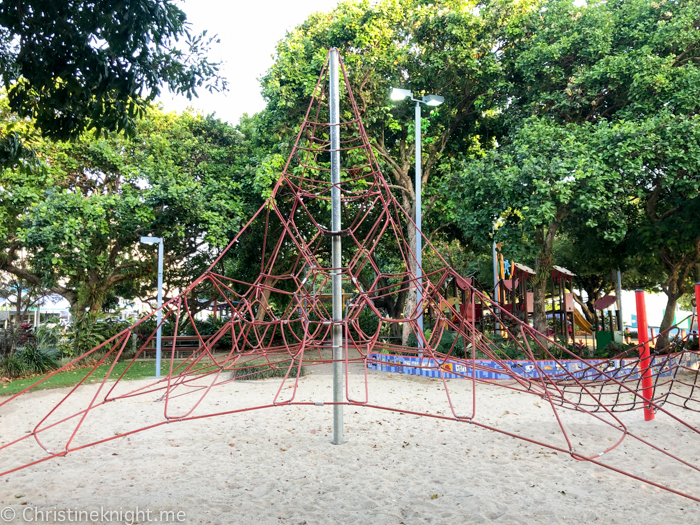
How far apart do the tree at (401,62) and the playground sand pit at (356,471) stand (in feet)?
20.3

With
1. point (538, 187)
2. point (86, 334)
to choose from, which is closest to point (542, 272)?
point (538, 187)

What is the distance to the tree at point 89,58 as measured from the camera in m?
4.23

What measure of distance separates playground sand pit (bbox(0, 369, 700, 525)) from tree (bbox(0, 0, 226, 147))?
10.9ft

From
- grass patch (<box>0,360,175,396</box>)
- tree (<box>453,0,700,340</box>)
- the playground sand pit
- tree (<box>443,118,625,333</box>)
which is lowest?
grass patch (<box>0,360,175,396</box>)

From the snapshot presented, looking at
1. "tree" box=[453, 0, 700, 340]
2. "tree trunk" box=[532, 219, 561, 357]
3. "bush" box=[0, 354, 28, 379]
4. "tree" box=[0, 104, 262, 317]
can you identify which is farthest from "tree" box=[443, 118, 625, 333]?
"bush" box=[0, 354, 28, 379]

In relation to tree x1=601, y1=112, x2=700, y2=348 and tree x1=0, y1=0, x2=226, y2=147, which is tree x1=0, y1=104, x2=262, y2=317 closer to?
tree x1=0, y1=0, x2=226, y2=147

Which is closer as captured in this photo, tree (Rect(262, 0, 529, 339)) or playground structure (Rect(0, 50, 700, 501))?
playground structure (Rect(0, 50, 700, 501))

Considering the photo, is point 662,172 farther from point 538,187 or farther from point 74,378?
point 74,378

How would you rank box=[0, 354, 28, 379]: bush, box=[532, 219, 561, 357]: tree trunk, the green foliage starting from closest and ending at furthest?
box=[0, 354, 28, 379]: bush → box=[532, 219, 561, 357]: tree trunk → the green foliage

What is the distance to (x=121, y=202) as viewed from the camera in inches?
463

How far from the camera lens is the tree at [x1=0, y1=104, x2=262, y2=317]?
11.2m

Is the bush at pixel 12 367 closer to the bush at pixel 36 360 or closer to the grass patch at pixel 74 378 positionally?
the bush at pixel 36 360

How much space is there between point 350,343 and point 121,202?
9.25m

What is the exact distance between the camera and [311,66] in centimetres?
1102
